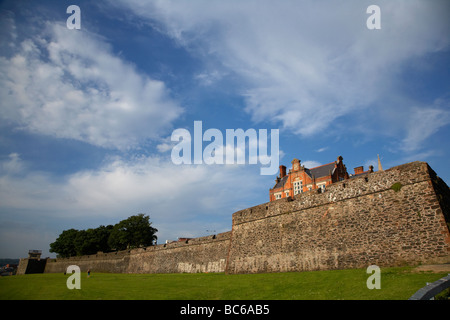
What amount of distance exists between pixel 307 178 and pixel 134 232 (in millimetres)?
44535

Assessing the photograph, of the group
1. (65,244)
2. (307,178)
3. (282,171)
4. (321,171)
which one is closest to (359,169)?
(321,171)

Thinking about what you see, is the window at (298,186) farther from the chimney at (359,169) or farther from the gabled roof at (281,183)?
the chimney at (359,169)

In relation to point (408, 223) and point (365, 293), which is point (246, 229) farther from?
point (365, 293)

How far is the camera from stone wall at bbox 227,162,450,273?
14.4 metres

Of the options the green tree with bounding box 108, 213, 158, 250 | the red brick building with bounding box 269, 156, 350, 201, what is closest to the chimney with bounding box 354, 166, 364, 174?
the red brick building with bounding box 269, 156, 350, 201

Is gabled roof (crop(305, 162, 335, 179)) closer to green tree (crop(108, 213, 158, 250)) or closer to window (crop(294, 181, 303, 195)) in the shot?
window (crop(294, 181, 303, 195))

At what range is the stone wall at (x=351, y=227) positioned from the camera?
570 inches

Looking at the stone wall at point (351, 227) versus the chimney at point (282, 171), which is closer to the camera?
the stone wall at point (351, 227)

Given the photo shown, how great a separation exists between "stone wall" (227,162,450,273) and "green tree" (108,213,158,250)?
4756 cm

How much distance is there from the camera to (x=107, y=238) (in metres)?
75.2

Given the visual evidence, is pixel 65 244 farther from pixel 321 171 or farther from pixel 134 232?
pixel 321 171

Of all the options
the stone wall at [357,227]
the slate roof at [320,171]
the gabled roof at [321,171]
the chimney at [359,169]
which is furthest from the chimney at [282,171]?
the stone wall at [357,227]
